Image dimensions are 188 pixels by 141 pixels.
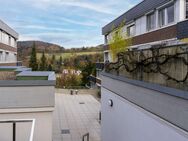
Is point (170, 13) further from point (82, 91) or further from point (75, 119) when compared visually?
point (82, 91)

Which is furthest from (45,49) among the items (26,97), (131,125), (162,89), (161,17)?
(162,89)

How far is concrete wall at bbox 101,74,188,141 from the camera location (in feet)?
15.8

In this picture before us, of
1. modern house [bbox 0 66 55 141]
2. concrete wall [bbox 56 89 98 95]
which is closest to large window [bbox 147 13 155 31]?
modern house [bbox 0 66 55 141]

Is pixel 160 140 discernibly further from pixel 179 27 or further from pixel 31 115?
pixel 179 27

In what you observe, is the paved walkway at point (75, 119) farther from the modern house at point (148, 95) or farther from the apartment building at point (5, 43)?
the apartment building at point (5, 43)

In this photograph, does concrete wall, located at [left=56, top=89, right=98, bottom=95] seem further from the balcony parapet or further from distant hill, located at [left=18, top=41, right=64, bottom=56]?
distant hill, located at [left=18, top=41, right=64, bottom=56]

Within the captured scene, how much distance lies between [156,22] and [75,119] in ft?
29.1

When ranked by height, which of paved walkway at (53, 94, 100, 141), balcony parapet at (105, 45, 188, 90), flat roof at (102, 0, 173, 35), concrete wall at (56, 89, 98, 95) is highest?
flat roof at (102, 0, 173, 35)

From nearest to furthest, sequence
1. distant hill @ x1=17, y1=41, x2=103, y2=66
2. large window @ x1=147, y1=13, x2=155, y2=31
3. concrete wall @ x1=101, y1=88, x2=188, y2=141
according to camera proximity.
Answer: concrete wall @ x1=101, y1=88, x2=188, y2=141
large window @ x1=147, y1=13, x2=155, y2=31
distant hill @ x1=17, y1=41, x2=103, y2=66

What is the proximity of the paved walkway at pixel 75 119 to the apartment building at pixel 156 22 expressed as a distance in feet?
16.5

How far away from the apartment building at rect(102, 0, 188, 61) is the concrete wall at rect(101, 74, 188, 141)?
439cm

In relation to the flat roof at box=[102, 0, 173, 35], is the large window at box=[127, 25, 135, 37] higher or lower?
lower

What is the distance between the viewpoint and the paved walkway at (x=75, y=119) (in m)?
16.0

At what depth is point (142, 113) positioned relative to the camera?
6609 millimetres
